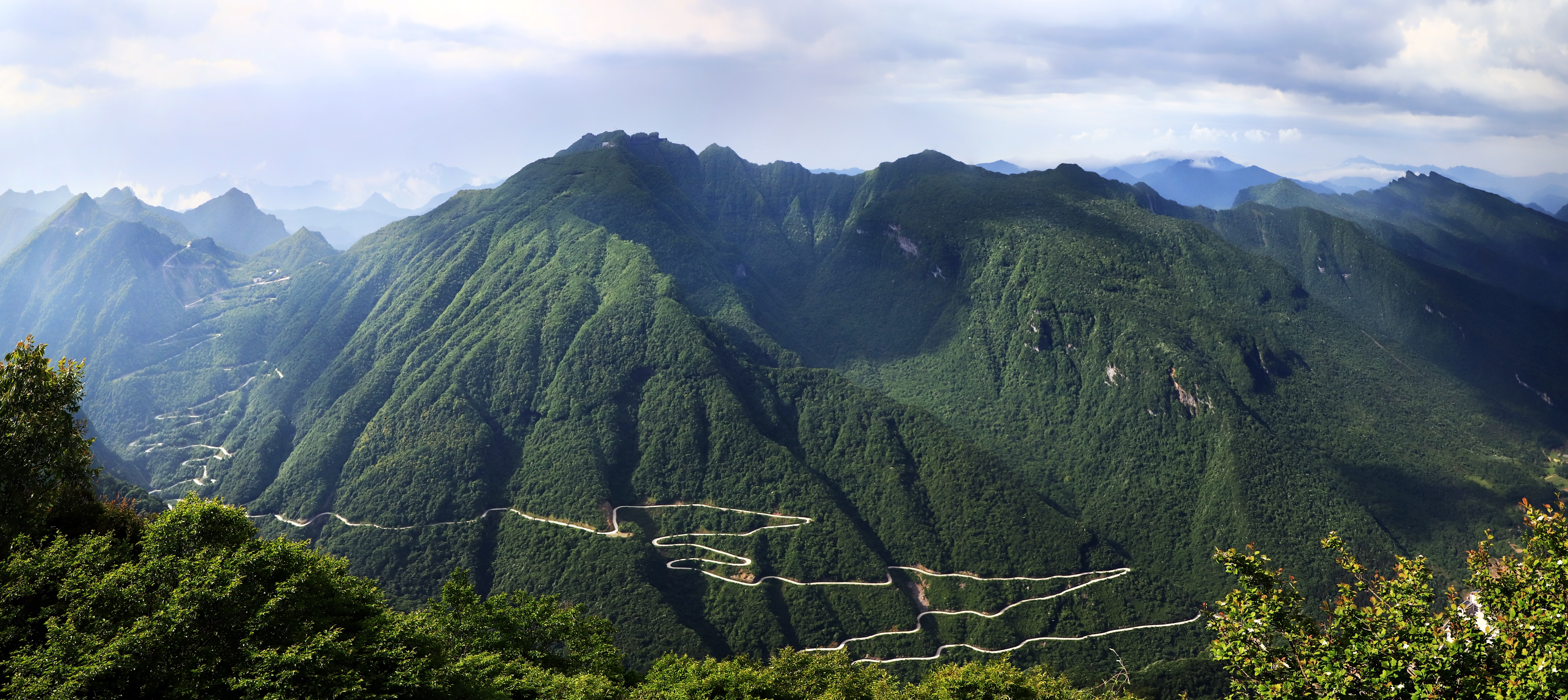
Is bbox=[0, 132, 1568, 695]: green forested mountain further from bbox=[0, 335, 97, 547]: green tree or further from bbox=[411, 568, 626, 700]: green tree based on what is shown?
bbox=[0, 335, 97, 547]: green tree

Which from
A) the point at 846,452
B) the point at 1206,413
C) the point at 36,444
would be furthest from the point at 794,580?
the point at 1206,413

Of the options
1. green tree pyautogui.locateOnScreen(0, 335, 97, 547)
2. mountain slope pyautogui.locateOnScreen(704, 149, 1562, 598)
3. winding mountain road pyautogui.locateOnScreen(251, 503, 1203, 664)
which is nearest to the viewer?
green tree pyautogui.locateOnScreen(0, 335, 97, 547)

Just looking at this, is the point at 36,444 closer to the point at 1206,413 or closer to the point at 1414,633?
the point at 1414,633

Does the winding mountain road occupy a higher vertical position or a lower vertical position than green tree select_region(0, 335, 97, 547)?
lower

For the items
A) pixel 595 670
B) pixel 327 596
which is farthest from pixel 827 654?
pixel 327 596

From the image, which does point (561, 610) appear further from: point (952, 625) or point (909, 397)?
point (909, 397)

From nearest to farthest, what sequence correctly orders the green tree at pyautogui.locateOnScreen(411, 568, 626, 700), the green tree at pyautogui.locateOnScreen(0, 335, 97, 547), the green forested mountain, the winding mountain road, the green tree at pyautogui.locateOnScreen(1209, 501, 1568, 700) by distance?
1. the green tree at pyautogui.locateOnScreen(1209, 501, 1568, 700)
2. the green tree at pyautogui.locateOnScreen(0, 335, 97, 547)
3. the green tree at pyautogui.locateOnScreen(411, 568, 626, 700)
4. the winding mountain road
5. the green forested mountain

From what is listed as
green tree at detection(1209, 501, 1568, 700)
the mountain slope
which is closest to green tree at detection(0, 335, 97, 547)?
green tree at detection(1209, 501, 1568, 700)

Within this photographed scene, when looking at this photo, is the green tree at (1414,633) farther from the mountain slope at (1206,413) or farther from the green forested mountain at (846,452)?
the mountain slope at (1206,413)
